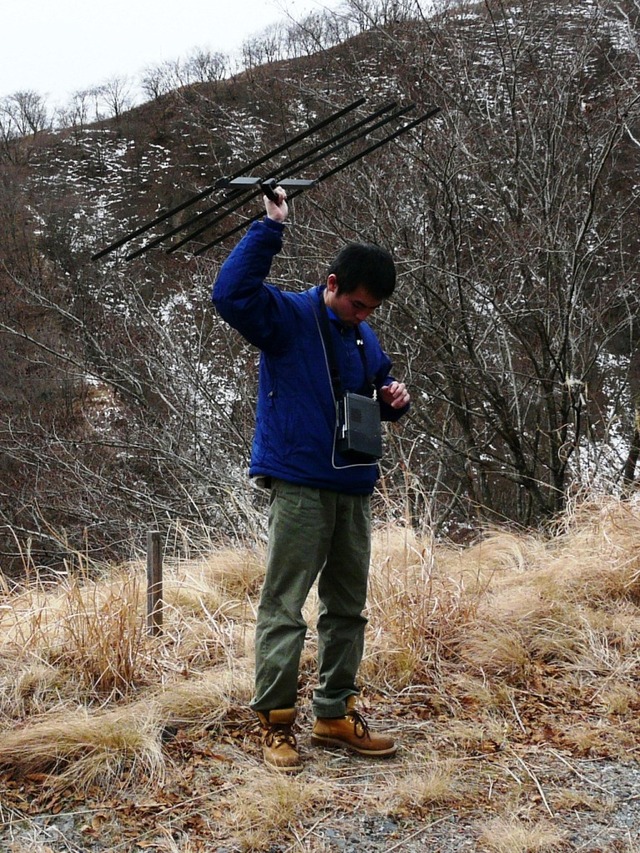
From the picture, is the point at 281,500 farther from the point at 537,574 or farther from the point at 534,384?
the point at 534,384

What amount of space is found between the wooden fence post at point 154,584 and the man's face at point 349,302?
138 centimetres

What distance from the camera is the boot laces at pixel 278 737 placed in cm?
280

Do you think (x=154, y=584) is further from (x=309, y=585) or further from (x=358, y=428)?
(x=358, y=428)

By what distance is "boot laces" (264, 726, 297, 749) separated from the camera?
2.80 meters

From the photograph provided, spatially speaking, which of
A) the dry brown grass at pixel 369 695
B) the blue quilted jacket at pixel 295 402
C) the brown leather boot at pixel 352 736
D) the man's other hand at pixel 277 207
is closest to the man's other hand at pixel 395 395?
the blue quilted jacket at pixel 295 402

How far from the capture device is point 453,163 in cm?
711

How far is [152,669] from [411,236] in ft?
17.5

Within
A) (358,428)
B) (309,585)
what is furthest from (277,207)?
(309,585)

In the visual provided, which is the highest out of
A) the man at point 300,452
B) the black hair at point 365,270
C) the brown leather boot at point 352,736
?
the black hair at point 365,270

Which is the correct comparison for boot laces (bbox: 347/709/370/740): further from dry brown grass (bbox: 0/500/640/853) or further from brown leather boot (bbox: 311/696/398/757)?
dry brown grass (bbox: 0/500/640/853)

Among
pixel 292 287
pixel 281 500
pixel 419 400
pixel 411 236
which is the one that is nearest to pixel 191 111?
pixel 292 287

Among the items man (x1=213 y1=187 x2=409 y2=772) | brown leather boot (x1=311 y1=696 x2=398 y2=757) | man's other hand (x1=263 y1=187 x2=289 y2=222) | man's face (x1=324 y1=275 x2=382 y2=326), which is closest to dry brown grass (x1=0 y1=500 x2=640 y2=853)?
brown leather boot (x1=311 y1=696 x2=398 y2=757)

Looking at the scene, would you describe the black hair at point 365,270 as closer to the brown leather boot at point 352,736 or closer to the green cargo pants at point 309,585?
the green cargo pants at point 309,585

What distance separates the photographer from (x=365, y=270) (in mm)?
2771
